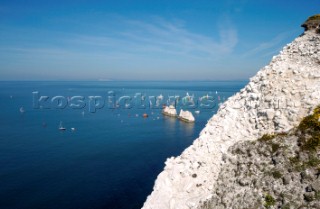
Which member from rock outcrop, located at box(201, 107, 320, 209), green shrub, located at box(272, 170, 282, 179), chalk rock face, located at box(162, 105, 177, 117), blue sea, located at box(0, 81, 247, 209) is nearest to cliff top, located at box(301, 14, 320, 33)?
rock outcrop, located at box(201, 107, 320, 209)

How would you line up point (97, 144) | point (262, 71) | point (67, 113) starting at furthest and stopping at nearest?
point (67, 113) < point (97, 144) < point (262, 71)

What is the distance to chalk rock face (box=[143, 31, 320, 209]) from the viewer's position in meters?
18.2

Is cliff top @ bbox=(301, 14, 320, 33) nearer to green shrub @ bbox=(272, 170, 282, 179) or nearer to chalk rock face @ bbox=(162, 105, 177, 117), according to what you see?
green shrub @ bbox=(272, 170, 282, 179)

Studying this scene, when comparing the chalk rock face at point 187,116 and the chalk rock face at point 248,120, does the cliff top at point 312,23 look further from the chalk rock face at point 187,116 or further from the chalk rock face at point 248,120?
the chalk rock face at point 187,116

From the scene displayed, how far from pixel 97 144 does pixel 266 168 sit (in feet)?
234

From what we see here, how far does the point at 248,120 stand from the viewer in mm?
20375

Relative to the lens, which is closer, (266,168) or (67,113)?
(266,168)

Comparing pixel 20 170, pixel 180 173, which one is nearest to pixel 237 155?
pixel 180 173

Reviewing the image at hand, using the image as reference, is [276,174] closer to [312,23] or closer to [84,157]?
[312,23]

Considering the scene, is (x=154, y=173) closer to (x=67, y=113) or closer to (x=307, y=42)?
(x=307, y=42)

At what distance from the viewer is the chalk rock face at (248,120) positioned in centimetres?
1825

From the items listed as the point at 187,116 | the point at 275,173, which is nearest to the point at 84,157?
the point at 275,173

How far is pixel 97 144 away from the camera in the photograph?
82.1 metres

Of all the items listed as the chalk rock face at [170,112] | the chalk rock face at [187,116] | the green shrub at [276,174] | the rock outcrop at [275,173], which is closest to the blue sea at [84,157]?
the chalk rock face at [187,116]
